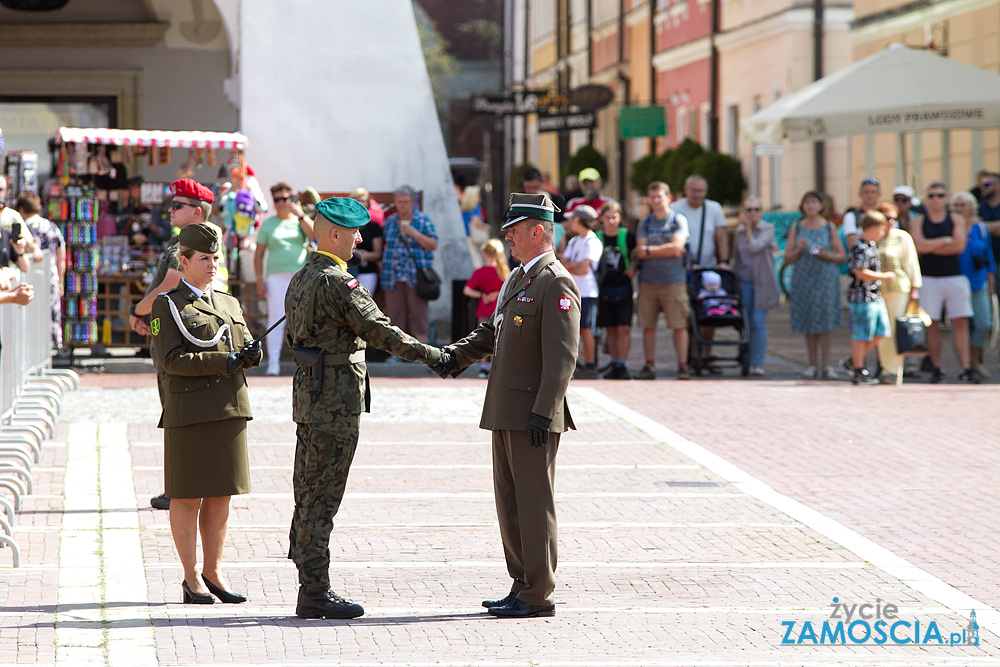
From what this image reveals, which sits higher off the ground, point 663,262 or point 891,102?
point 891,102

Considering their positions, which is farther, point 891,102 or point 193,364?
point 891,102

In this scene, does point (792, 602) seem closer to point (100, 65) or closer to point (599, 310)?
point (599, 310)

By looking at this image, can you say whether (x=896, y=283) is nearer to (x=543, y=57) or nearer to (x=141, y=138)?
(x=141, y=138)

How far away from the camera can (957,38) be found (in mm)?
Result: 23484

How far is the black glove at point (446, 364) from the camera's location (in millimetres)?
6699

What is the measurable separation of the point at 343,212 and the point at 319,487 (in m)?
1.15

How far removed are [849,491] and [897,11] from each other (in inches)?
682

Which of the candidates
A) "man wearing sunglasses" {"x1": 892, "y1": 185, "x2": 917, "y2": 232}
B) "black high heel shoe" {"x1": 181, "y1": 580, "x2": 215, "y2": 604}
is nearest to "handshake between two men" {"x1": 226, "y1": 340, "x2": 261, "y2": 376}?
"black high heel shoe" {"x1": 181, "y1": 580, "x2": 215, "y2": 604}

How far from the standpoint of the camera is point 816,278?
1620 centimetres

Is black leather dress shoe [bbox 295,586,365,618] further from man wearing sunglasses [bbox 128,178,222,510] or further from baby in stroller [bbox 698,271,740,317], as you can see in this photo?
baby in stroller [bbox 698,271,740,317]

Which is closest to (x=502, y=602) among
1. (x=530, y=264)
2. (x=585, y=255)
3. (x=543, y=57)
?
(x=530, y=264)

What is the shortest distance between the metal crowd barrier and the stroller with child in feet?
20.5

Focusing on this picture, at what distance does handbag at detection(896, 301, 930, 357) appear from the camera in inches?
599

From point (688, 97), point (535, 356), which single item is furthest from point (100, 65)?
point (535, 356)
